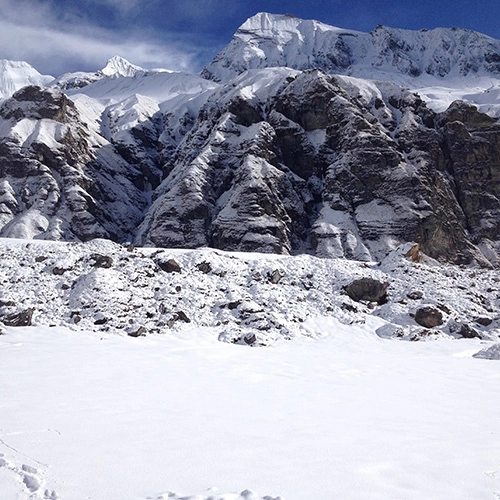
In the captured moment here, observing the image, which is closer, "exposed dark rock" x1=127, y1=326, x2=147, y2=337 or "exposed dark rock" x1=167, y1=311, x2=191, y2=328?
"exposed dark rock" x1=127, y1=326, x2=147, y2=337

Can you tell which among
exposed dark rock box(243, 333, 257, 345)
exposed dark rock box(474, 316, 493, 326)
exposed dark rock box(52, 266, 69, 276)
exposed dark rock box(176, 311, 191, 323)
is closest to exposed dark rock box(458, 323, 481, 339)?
exposed dark rock box(474, 316, 493, 326)

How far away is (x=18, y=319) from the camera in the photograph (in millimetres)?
15578

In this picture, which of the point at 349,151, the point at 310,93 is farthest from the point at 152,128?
the point at 349,151

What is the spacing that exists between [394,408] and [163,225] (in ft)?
243

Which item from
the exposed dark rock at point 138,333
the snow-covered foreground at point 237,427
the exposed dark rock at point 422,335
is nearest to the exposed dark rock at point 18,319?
the snow-covered foreground at point 237,427

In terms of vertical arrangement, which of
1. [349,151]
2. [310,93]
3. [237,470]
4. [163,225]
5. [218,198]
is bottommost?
[163,225]

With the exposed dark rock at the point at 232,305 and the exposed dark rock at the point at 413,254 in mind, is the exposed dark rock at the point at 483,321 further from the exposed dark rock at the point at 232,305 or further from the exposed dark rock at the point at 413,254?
the exposed dark rock at the point at 232,305

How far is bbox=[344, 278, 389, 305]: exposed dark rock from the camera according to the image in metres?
22.1

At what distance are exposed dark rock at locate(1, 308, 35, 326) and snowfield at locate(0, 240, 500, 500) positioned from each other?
292mm

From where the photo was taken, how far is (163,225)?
79375 millimetres

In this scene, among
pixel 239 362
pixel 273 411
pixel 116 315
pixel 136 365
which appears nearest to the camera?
pixel 273 411

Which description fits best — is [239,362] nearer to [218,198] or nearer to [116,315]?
[116,315]

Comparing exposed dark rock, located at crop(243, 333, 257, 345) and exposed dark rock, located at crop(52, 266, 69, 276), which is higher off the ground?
exposed dark rock, located at crop(52, 266, 69, 276)

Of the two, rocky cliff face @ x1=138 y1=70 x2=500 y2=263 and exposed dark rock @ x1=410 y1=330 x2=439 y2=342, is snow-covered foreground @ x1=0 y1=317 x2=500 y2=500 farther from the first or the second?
rocky cliff face @ x1=138 y1=70 x2=500 y2=263
